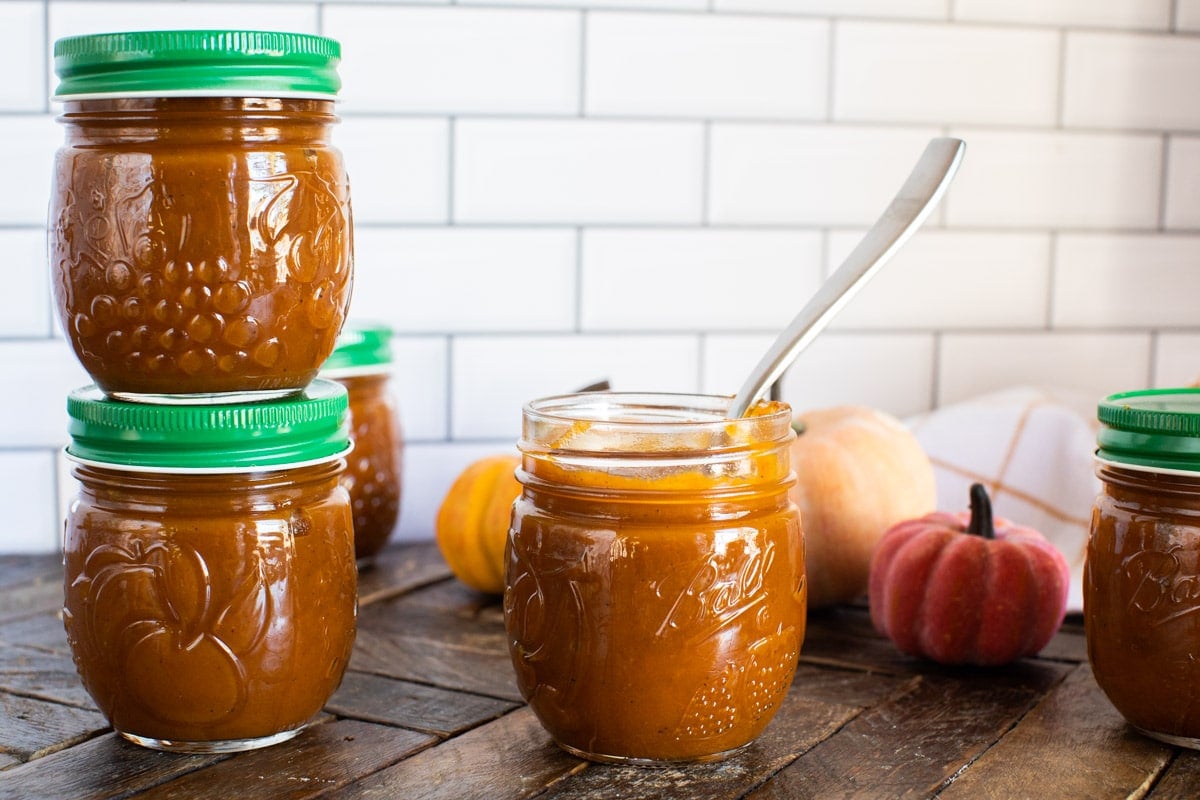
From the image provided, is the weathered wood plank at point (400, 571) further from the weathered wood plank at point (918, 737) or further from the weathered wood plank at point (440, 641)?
the weathered wood plank at point (918, 737)

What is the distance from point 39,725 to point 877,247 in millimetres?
620

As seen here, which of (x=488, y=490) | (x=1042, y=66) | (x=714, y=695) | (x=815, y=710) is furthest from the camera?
(x=1042, y=66)

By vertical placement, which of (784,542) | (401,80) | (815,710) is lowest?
(815,710)

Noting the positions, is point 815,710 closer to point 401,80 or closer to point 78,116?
point 78,116

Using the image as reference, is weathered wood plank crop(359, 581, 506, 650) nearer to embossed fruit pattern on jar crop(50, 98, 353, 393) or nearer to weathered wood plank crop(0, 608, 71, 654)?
weathered wood plank crop(0, 608, 71, 654)

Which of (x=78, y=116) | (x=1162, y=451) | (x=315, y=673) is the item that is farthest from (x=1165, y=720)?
(x=78, y=116)

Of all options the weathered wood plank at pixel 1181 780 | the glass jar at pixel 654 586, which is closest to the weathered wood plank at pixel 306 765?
the glass jar at pixel 654 586

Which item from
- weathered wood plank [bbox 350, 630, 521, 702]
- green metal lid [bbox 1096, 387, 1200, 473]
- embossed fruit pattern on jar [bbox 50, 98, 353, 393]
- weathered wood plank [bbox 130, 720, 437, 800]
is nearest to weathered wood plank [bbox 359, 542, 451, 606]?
weathered wood plank [bbox 350, 630, 521, 702]

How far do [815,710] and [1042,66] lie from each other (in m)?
0.94

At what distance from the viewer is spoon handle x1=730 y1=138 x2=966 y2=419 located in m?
0.78

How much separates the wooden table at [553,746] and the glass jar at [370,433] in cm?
22

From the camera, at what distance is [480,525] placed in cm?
121

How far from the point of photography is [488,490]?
1.24 meters

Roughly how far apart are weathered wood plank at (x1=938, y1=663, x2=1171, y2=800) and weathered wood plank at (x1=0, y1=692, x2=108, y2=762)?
54 cm
